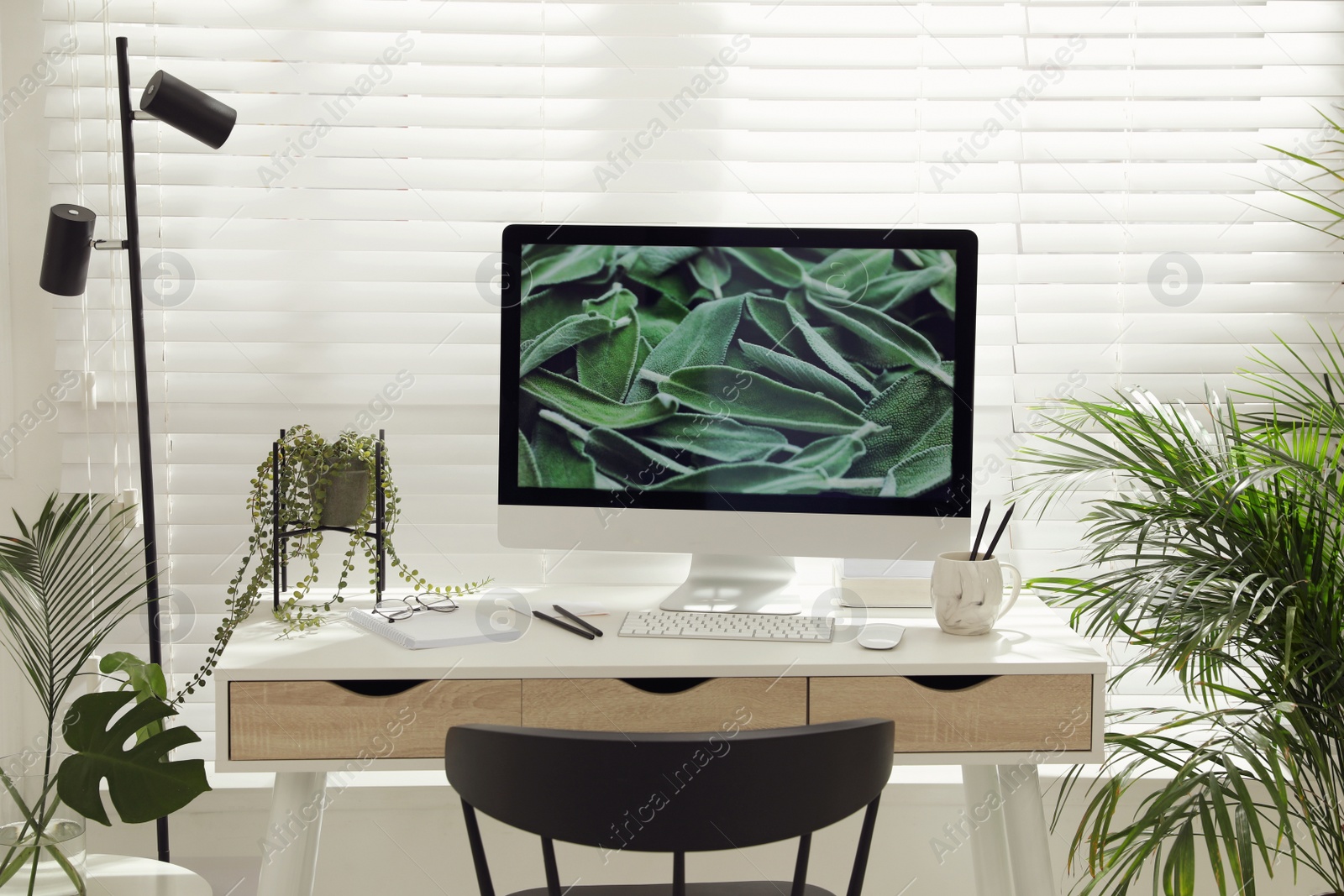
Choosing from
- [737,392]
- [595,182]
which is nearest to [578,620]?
[737,392]

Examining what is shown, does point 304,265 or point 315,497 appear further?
point 304,265

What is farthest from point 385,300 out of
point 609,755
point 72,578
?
point 609,755

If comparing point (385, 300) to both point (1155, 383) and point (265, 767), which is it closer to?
point (265, 767)

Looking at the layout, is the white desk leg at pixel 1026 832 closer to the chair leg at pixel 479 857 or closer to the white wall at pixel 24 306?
the chair leg at pixel 479 857

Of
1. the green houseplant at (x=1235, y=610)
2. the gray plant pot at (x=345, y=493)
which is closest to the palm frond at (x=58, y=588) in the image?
the gray plant pot at (x=345, y=493)

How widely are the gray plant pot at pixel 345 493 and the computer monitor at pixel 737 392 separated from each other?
25cm

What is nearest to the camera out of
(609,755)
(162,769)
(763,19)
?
(609,755)

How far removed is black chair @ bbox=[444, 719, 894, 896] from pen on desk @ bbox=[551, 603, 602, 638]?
20.8 inches

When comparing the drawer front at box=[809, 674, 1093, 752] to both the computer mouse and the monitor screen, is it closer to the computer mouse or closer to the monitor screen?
the computer mouse

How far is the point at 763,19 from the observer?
1.94 metres

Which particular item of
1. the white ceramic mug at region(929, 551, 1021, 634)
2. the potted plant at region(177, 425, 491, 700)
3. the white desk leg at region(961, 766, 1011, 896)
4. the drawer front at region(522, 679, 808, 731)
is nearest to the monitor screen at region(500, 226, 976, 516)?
the white ceramic mug at region(929, 551, 1021, 634)

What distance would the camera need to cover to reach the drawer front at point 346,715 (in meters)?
1.40

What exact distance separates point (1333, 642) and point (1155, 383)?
674 millimetres

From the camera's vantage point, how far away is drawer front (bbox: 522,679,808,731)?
1415 mm
